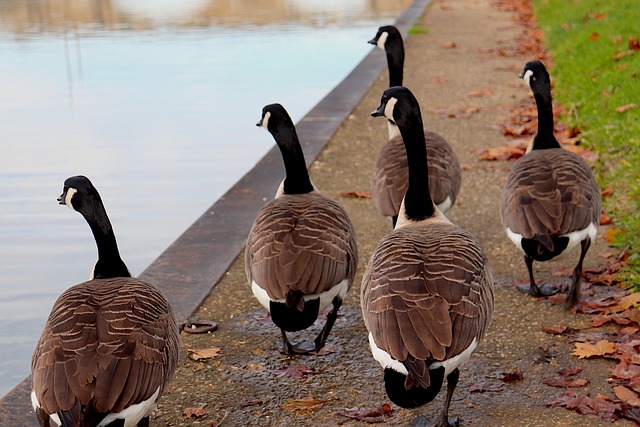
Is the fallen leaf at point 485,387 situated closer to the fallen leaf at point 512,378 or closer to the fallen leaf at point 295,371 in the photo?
the fallen leaf at point 512,378

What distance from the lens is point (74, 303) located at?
3.74 m

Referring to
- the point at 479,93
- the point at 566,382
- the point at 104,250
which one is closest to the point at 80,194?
the point at 104,250

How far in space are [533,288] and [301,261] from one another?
190 centimetres

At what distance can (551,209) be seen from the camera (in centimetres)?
512

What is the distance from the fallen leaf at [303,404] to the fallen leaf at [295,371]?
12.3 inches

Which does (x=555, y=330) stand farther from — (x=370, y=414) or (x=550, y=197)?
(x=370, y=414)

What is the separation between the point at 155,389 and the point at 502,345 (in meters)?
2.24

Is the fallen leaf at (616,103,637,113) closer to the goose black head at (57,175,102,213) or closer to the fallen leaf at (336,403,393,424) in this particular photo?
the fallen leaf at (336,403,393,424)

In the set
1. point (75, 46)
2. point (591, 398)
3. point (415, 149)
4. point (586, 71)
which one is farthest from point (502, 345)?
point (75, 46)

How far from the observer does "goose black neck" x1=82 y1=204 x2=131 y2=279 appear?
4.25m

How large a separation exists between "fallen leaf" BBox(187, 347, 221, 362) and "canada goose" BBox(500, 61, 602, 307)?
2003mm

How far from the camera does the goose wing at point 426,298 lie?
3.54m

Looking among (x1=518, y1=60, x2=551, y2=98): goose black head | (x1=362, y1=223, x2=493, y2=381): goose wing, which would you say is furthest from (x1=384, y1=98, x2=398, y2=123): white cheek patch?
(x1=518, y1=60, x2=551, y2=98): goose black head

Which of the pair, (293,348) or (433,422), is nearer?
(433,422)
